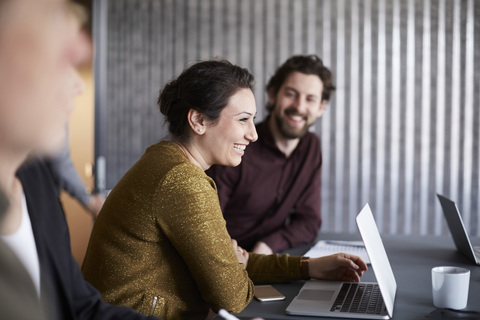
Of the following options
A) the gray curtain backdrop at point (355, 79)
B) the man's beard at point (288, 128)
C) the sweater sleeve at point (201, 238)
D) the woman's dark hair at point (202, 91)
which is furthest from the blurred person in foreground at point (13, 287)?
the gray curtain backdrop at point (355, 79)

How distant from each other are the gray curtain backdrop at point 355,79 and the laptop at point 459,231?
1495 millimetres

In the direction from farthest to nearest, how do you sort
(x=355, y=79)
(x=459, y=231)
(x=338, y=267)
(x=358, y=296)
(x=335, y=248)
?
(x=355, y=79) < (x=335, y=248) < (x=459, y=231) < (x=338, y=267) < (x=358, y=296)

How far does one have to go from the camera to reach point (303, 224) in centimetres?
234

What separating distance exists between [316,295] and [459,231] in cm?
73

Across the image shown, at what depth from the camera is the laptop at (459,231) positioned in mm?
1880

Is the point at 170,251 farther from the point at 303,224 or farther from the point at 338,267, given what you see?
the point at 303,224

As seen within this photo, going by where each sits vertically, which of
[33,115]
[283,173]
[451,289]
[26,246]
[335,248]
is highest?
[33,115]

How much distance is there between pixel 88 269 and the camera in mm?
1496

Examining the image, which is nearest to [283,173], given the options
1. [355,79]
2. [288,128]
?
[288,128]

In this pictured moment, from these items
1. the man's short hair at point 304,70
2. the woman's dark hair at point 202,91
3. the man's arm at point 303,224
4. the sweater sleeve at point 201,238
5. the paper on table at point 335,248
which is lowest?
the paper on table at point 335,248

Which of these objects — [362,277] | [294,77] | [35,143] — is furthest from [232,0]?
[35,143]

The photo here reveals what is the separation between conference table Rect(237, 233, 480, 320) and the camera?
137cm

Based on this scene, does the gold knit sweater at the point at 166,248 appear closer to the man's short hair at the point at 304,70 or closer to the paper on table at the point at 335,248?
the paper on table at the point at 335,248

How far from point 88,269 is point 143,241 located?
0.18m
